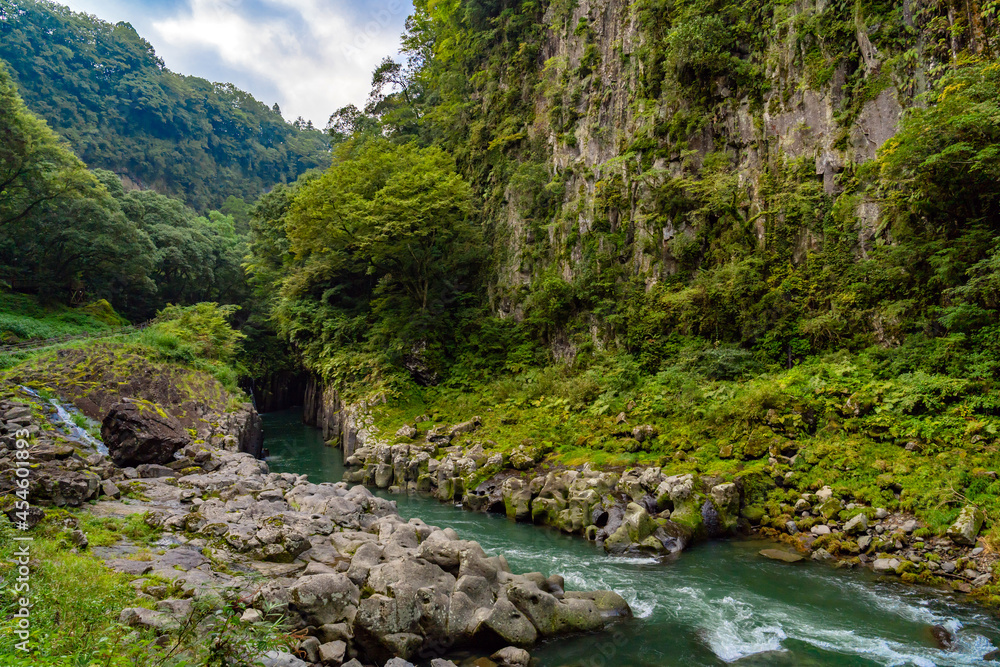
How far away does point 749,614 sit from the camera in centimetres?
784

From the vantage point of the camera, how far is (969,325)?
11.3 metres

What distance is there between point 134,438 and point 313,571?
797cm

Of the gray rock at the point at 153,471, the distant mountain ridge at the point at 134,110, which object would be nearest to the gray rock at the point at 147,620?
the gray rock at the point at 153,471

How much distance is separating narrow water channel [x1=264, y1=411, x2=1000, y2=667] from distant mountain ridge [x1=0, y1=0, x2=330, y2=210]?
69955 mm

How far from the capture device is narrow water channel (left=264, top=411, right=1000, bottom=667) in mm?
6734

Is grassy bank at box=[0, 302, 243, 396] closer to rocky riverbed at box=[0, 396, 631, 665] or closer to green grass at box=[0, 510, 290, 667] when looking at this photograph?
rocky riverbed at box=[0, 396, 631, 665]

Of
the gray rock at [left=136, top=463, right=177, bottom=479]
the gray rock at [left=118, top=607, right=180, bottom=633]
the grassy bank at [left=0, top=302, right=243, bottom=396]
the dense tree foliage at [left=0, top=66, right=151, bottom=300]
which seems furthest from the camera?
the dense tree foliage at [left=0, top=66, right=151, bottom=300]

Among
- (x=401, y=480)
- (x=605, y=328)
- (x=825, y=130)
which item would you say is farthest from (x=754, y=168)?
(x=401, y=480)

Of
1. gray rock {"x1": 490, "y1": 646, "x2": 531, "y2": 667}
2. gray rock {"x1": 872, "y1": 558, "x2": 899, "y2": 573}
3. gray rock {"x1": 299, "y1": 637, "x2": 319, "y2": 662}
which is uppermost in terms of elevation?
gray rock {"x1": 872, "y1": 558, "x2": 899, "y2": 573}

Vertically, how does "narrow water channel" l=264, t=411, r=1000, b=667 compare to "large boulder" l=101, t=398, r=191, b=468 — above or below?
below

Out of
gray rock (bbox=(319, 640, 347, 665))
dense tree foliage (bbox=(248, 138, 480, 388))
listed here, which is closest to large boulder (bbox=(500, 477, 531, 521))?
gray rock (bbox=(319, 640, 347, 665))

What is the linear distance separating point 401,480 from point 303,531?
8.14m

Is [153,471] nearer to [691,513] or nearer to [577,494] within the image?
[577,494]

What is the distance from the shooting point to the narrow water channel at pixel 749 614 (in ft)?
22.1
